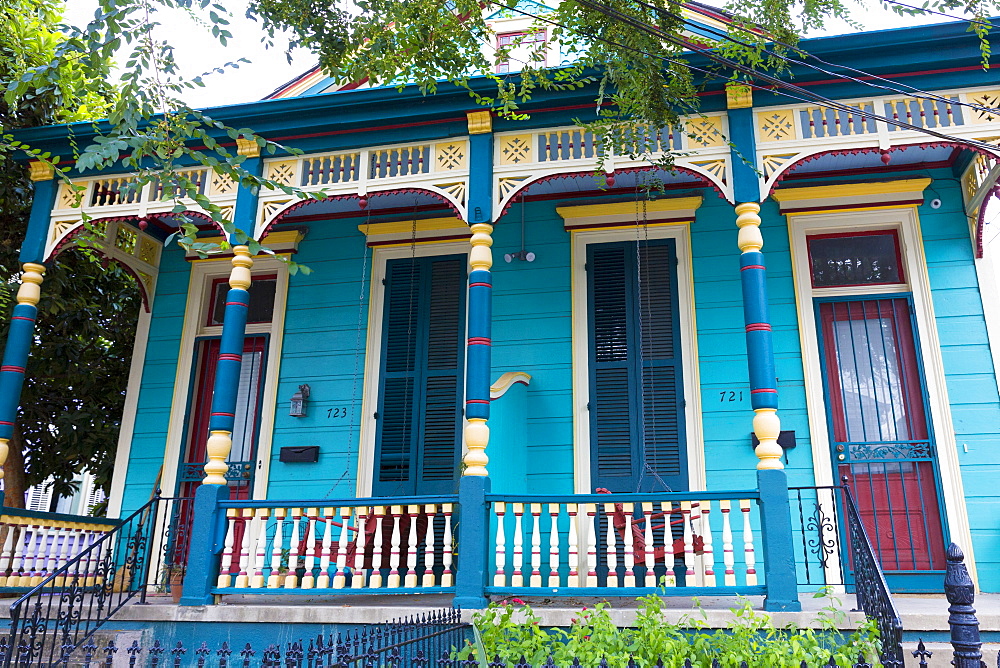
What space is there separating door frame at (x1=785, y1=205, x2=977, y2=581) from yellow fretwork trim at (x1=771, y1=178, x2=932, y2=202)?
15cm

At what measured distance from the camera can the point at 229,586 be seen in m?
6.16

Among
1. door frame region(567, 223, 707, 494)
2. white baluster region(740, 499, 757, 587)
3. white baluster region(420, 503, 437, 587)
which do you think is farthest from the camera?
door frame region(567, 223, 707, 494)

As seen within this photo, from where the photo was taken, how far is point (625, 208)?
26.0 feet

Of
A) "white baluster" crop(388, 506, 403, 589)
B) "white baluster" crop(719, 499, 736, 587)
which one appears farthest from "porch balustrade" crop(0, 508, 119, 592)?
"white baluster" crop(719, 499, 736, 587)

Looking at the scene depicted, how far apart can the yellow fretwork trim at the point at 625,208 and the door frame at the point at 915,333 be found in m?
0.95

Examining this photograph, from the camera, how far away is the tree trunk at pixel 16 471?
953cm

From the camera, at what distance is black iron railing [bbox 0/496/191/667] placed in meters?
5.81

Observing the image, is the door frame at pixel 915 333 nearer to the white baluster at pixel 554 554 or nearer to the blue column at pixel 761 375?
the blue column at pixel 761 375

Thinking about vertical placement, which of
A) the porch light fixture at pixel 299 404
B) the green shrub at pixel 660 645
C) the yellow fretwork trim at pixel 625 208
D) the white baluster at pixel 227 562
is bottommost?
the green shrub at pixel 660 645

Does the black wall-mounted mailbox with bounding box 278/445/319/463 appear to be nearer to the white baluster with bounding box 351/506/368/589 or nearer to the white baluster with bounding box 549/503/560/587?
the white baluster with bounding box 351/506/368/589

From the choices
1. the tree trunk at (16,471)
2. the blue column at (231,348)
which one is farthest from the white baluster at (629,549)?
the tree trunk at (16,471)

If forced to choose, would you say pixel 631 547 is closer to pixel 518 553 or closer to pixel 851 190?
pixel 518 553

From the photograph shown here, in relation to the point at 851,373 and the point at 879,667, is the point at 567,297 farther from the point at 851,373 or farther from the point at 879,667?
the point at 879,667

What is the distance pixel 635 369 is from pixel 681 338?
51 cm
